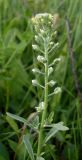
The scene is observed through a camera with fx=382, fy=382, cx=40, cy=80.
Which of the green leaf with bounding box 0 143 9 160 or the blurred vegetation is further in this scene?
the blurred vegetation

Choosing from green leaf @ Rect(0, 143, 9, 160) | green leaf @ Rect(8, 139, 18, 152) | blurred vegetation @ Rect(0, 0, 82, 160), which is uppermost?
blurred vegetation @ Rect(0, 0, 82, 160)

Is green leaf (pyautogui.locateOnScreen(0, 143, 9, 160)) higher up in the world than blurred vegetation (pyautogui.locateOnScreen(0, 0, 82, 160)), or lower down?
lower down

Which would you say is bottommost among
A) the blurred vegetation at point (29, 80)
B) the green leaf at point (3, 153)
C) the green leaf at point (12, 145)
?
the green leaf at point (3, 153)

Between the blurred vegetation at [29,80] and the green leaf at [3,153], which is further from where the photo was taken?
the blurred vegetation at [29,80]

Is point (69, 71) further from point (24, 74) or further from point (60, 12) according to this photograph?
point (60, 12)

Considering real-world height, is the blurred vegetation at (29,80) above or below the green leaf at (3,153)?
above

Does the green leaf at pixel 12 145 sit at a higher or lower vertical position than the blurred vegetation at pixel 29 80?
lower

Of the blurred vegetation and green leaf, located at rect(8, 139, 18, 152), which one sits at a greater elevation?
the blurred vegetation

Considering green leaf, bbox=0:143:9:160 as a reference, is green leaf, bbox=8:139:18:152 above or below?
above

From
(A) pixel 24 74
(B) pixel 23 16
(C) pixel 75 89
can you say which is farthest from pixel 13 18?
(C) pixel 75 89
